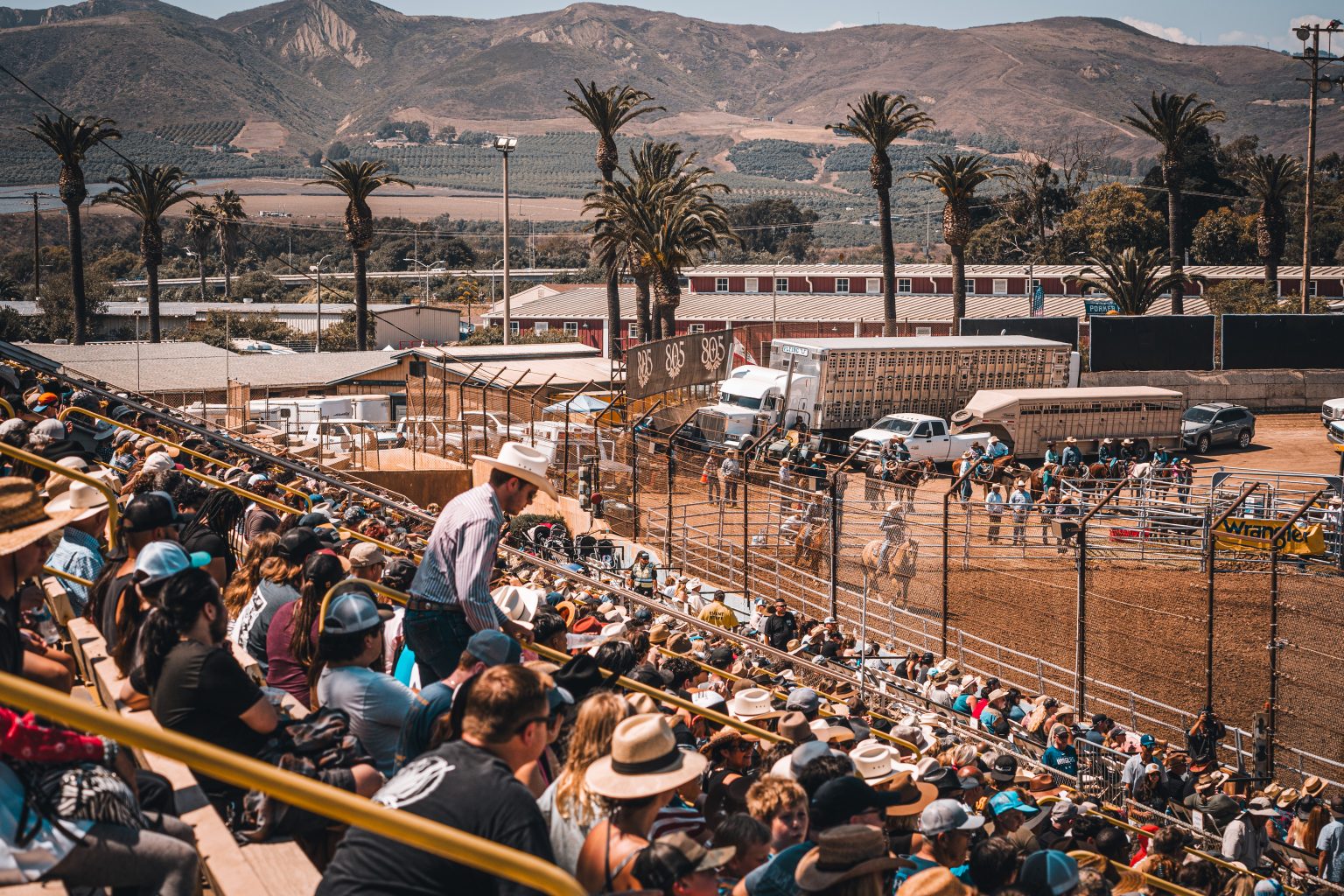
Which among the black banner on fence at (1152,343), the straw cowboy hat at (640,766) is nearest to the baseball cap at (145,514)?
the straw cowboy hat at (640,766)

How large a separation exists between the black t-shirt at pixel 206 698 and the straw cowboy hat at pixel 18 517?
69 cm

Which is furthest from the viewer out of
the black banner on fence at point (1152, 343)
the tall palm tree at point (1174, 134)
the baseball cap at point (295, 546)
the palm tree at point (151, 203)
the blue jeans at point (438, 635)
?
the palm tree at point (151, 203)

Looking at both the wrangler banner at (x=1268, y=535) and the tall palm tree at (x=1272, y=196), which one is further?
the tall palm tree at (x=1272, y=196)

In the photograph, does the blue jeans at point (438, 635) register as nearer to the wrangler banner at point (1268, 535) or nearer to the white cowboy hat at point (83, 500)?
the white cowboy hat at point (83, 500)

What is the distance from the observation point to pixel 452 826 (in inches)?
145

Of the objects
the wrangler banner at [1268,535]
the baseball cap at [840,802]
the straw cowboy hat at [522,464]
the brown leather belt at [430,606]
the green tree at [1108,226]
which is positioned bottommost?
the wrangler banner at [1268,535]

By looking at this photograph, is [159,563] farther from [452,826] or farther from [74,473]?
[452,826]

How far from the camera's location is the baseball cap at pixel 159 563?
19.1ft

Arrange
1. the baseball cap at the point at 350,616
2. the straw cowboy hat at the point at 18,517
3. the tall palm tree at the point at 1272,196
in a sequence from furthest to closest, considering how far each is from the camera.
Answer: the tall palm tree at the point at 1272,196 < the baseball cap at the point at 350,616 < the straw cowboy hat at the point at 18,517

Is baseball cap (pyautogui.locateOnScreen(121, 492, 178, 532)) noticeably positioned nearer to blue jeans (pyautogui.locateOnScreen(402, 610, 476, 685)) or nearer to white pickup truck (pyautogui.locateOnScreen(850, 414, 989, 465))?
blue jeans (pyautogui.locateOnScreen(402, 610, 476, 685))

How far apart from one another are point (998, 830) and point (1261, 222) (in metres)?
66.9

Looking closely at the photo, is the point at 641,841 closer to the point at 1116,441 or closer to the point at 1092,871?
the point at 1092,871

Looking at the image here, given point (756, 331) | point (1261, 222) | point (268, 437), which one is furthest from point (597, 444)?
point (1261, 222)

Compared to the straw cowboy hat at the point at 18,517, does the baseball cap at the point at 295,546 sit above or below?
below
